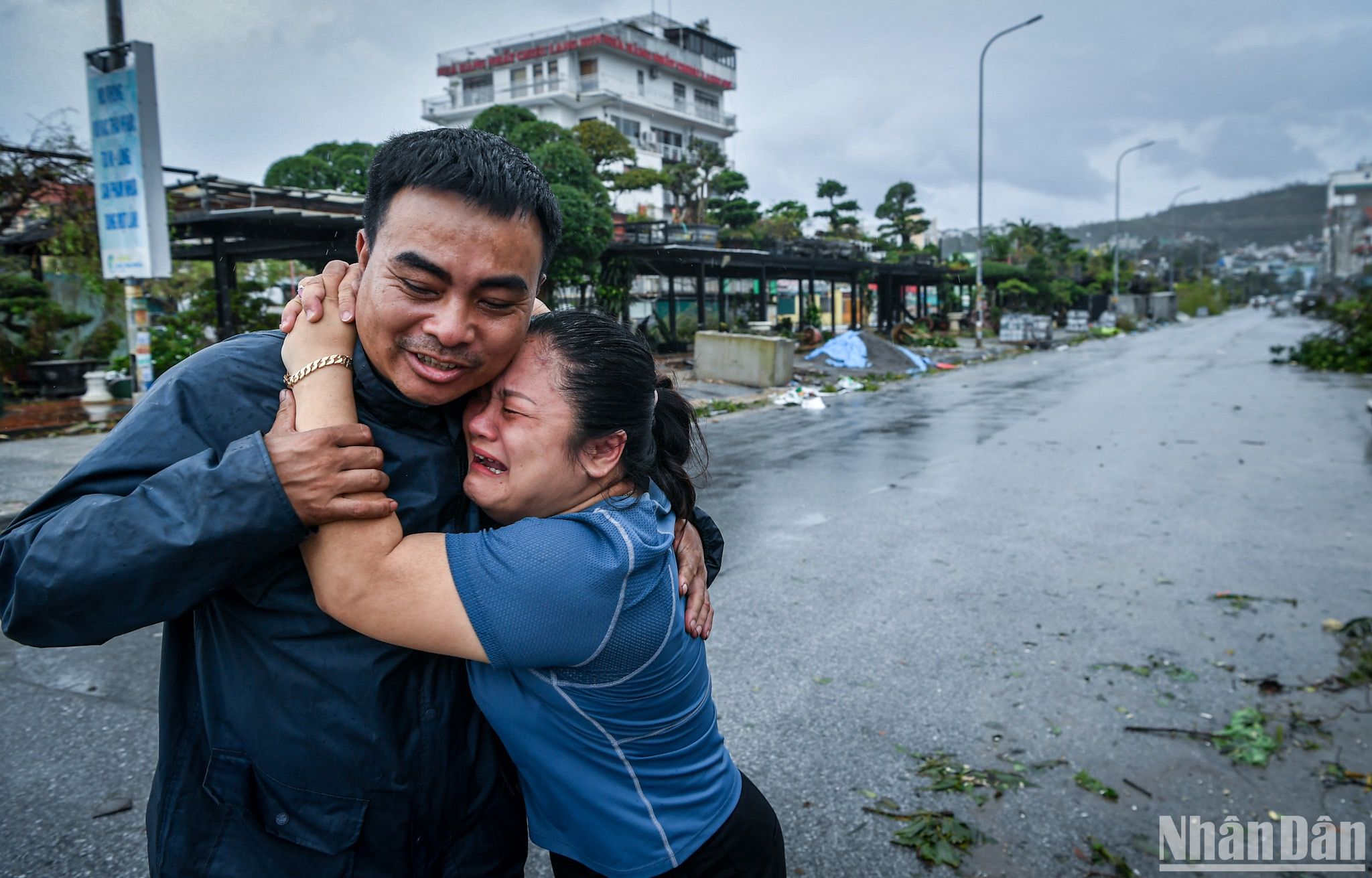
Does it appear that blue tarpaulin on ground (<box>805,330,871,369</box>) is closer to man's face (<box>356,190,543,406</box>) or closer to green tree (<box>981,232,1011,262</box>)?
man's face (<box>356,190,543,406</box>)

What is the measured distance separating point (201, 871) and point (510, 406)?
882 millimetres

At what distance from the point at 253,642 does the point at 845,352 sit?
74.7 feet

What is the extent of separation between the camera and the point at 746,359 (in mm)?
18828

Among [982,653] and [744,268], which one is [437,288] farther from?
[744,268]

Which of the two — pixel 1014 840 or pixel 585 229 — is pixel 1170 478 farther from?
pixel 585 229

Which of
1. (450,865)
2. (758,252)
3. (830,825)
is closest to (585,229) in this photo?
(758,252)

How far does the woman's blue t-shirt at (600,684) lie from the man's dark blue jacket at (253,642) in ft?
0.43

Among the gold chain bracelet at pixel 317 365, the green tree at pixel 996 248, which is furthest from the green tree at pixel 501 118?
the green tree at pixel 996 248

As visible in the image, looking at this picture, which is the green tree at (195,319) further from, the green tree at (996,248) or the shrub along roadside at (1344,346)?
the green tree at (996,248)

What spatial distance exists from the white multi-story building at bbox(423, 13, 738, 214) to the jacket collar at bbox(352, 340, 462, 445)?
51642 mm

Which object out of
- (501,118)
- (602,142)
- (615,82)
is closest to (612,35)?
(615,82)

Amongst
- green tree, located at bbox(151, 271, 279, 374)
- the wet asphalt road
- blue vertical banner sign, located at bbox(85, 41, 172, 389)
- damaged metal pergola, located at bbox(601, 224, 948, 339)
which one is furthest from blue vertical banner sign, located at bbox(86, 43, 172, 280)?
damaged metal pergola, located at bbox(601, 224, 948, 339)

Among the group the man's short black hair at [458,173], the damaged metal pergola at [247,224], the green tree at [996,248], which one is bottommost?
the man's short black hair at [458,173]

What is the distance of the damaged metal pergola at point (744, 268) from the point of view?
70.1ft
